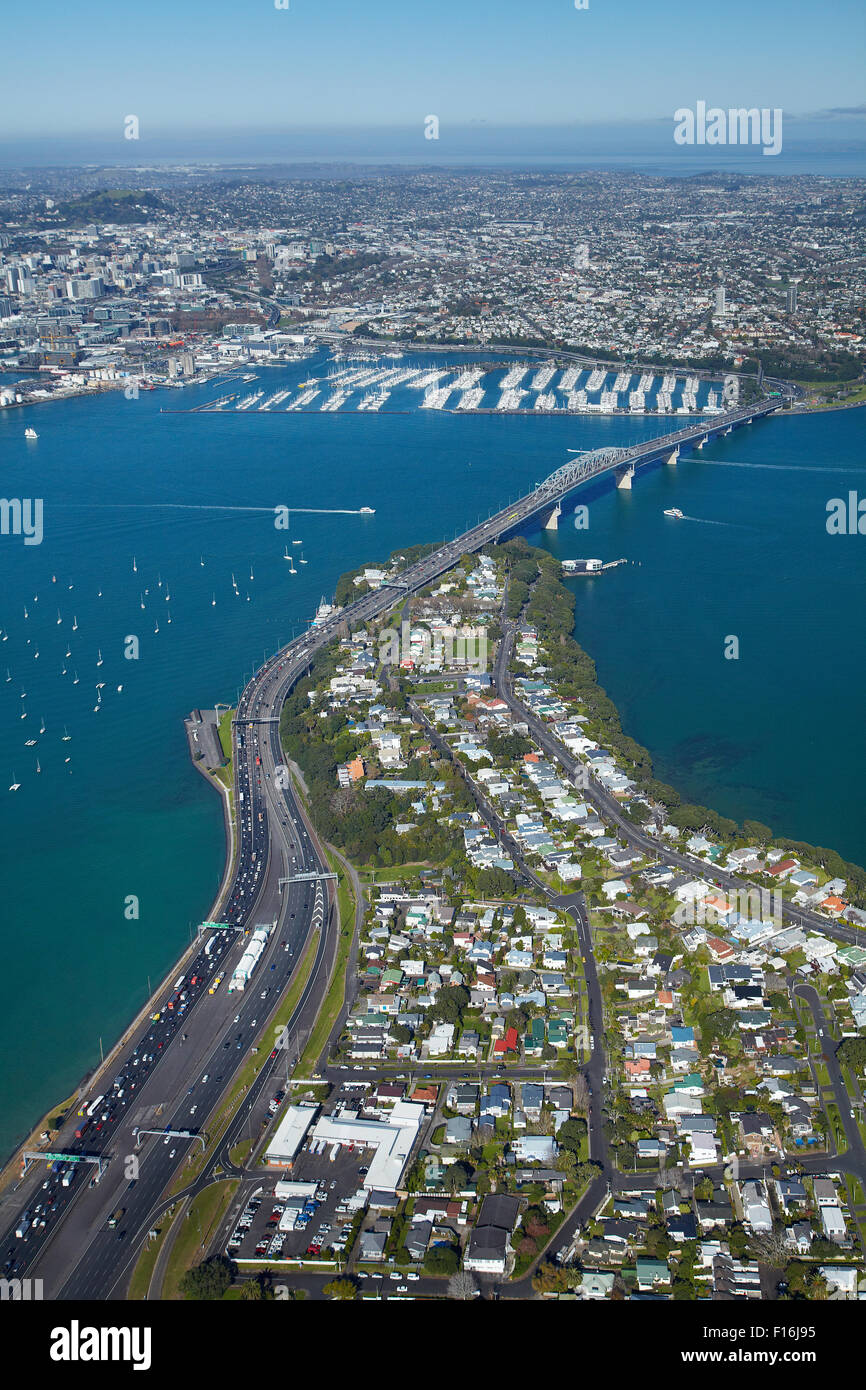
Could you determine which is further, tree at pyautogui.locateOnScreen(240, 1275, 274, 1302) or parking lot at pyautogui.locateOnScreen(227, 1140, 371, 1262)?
parking lot at pyautogui.locateOnScreen(227, 1140, 371, 1262)

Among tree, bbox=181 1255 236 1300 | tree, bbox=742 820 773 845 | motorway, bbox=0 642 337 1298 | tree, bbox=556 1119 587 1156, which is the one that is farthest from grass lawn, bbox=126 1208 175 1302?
tree, bbox=742 820 773 845

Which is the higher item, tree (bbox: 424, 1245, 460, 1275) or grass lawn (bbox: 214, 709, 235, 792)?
grass lawn (bbox: 214, 709, 235, 792)

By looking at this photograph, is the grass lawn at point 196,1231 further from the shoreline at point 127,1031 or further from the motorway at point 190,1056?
the shoreline at point 127,1031

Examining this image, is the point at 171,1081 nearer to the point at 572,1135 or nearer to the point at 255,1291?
the point at 255,1291

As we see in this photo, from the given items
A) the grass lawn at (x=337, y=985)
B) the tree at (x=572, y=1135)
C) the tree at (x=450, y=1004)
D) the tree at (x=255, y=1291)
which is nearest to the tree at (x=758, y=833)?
the tree at (x=450, y=1004)

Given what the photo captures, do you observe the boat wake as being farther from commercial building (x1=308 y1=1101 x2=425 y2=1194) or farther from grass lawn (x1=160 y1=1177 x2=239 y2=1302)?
grass lawn (x1=160 y1=1177 x2=239 y2=1302)

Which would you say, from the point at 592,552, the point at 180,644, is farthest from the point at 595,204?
the point at 180,644

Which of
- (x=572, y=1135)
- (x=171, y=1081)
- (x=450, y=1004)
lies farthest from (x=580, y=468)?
(x=572, y=1135)
